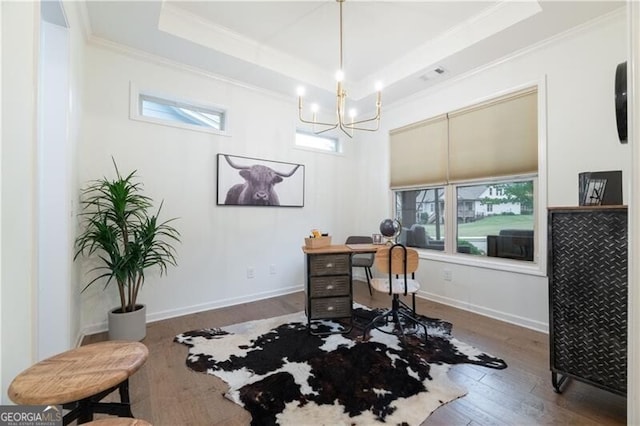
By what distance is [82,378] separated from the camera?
982 millimetres

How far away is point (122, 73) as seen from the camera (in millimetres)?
2859

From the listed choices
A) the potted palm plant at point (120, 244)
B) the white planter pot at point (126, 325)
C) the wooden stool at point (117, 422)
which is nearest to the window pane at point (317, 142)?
the potted palm plant at point (120, 244)

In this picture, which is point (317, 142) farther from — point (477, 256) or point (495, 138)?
point (477, 256)

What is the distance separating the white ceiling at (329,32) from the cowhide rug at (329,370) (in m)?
2.90

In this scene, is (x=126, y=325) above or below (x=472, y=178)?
below

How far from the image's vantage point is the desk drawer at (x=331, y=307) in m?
2.65

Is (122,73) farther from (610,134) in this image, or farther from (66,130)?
(610,134)

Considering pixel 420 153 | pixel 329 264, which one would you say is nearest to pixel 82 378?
pixel 329 264

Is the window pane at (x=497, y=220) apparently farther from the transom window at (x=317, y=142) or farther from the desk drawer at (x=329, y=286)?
the transom window at (x=317, y=142)

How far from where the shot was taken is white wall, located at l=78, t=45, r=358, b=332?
2760 mm

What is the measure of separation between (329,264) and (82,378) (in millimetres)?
1943

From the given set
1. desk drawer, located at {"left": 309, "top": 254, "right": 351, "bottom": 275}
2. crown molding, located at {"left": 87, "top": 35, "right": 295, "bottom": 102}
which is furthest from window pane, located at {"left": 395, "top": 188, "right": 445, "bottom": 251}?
crown molding, located at {"left": 87, "top": 35, "right": 295, "bottom": 102}

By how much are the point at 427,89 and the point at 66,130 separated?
12.6ft

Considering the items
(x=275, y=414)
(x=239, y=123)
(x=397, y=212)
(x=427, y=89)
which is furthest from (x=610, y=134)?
(x=239, y=123)
